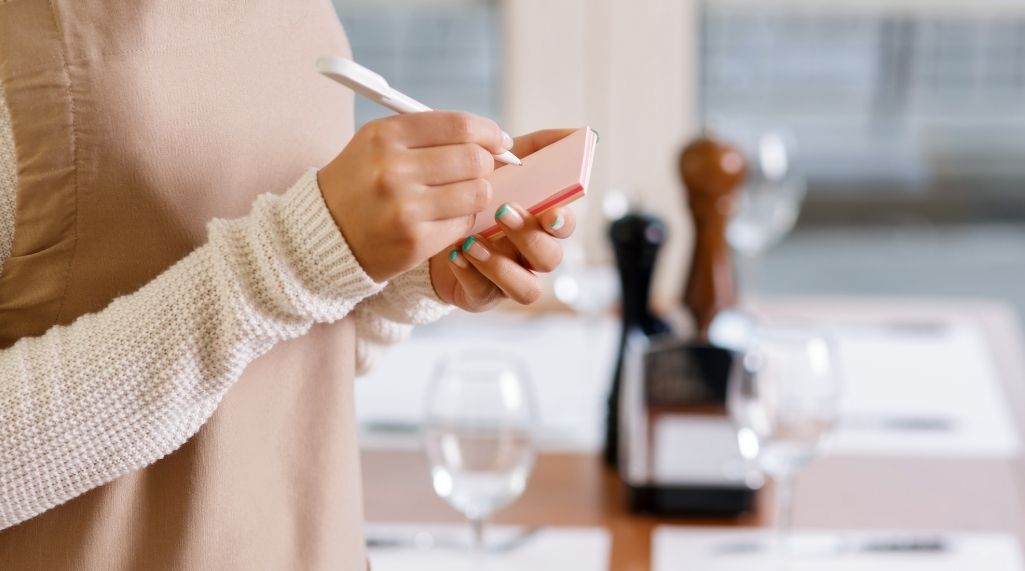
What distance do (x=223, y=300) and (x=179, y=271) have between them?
4 cm

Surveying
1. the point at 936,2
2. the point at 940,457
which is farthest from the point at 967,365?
the point at 936,2

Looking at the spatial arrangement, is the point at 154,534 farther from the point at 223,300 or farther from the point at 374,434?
the point at 374,434

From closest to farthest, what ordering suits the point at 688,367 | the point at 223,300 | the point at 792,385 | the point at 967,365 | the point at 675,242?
the point at 223,300, the point at 792,385, the point at 688,367, the point at 967,365, the point at 675,242

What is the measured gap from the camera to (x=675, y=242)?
2871 mm

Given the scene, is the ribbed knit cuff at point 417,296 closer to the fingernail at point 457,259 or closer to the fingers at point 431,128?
the fingernail at point 457,259

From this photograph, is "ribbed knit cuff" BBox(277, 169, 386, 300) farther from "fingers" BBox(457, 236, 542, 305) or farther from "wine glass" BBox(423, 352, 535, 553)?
"wine glass" BBox(423, 352, 535, 553)

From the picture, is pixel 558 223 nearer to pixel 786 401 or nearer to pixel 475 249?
pixel 475 249

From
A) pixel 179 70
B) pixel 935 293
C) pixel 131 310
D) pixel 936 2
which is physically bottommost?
pixel 935 293

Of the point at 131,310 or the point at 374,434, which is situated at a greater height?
the point at 131,310

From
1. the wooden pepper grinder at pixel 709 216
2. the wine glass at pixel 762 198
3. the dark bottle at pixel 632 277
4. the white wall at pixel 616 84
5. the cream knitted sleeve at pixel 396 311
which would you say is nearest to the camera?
the cream knitted sleeve at pixel 396 311

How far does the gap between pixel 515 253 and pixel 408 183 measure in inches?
5.3

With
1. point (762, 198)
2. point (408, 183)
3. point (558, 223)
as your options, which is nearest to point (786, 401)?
point (558, 223)

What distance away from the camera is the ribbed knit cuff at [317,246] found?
662mm

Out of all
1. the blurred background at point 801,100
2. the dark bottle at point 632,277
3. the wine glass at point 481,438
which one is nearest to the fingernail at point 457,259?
the wine glass at point 481,438
